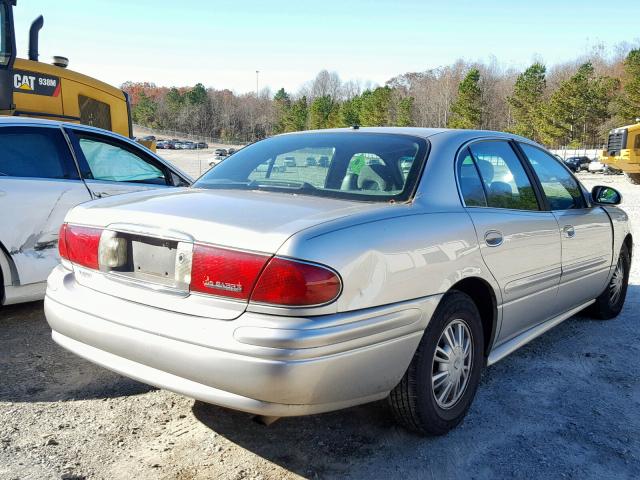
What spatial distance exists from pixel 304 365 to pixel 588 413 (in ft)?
6.29

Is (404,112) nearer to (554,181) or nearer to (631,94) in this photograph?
(631,94)

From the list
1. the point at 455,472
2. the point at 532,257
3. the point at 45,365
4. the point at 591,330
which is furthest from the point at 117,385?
the point at 591,330

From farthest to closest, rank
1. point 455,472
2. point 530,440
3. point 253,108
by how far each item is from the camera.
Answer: point 253,108
point 530,440
point 455,472

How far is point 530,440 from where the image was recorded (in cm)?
285

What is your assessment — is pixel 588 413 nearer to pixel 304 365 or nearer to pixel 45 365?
pixel 304 365

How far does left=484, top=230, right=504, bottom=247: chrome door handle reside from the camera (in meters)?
3.01

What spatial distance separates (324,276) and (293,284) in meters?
0.12

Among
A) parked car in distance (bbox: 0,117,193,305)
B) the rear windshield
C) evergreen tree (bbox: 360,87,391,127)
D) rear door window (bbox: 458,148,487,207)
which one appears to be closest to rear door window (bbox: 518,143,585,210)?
rear door window (bbox: 458,148,487,207)

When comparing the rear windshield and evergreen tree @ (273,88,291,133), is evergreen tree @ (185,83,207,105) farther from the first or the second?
the rear windshield

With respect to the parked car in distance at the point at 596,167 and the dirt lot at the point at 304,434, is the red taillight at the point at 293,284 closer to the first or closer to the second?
the dirt lot at the point at 304,434

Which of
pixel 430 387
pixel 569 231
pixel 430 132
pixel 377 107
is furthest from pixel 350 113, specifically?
pixel 430 387

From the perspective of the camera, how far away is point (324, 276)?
216 centimetres

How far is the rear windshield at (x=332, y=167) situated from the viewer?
2938 mm

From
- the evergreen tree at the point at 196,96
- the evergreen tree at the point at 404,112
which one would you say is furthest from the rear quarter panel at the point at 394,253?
the evergreen tree at the point at 196,96
